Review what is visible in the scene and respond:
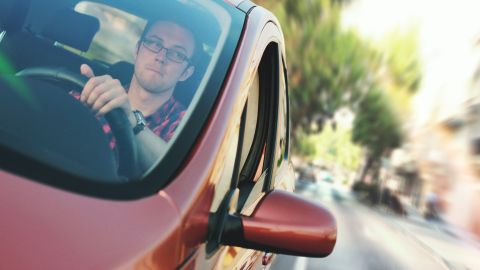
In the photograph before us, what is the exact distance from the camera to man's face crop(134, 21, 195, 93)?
5.98ft

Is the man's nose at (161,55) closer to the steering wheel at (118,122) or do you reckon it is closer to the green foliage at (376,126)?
the steering wheel at (118,122)

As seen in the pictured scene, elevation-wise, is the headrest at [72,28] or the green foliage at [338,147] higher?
the headrest at [72,28]

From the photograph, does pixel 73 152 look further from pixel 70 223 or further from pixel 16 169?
pixel 70 223

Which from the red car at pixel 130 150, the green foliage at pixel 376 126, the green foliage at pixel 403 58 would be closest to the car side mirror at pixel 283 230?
the red car at pixel 130 150

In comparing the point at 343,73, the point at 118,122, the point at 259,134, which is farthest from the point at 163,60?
the point at 343,73

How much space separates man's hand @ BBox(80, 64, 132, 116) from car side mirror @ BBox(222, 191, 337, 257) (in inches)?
16.1

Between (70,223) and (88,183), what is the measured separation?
0.57ft

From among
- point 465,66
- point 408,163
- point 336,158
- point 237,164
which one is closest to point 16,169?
point 237,164

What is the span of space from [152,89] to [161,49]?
13 cm

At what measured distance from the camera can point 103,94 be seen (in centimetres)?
175

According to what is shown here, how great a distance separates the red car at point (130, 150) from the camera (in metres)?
1.27

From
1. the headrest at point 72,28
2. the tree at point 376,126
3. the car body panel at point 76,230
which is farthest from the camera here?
the tree at point 376,126

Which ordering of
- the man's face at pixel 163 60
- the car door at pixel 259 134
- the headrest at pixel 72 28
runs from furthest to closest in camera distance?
the car door at pixel 259 134, the headrest at pixel 72 28, the man's face at pixel 163 60

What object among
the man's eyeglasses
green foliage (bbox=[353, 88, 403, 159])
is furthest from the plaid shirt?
green foliage (bbox=[353, 88, 403, 159])
